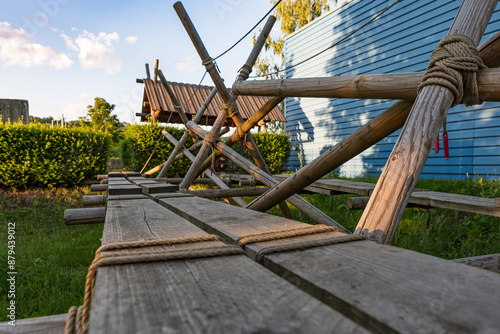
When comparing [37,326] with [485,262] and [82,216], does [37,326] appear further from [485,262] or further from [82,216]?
[485,262]

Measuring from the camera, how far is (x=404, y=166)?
1386 millimetres

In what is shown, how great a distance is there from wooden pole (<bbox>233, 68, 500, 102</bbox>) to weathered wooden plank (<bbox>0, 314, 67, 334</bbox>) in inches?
73.8

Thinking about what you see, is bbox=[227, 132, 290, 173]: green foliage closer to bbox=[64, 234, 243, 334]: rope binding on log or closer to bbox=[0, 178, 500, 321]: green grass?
bbox=[0, 178, 500, 321]: green grass

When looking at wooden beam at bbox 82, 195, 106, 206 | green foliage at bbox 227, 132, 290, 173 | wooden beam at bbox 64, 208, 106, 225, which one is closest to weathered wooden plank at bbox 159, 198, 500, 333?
wooden beam at bbox 64, 208, 106, 225

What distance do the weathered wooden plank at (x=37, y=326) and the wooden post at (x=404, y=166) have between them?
1.12m

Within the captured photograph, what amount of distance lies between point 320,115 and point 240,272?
450 inches

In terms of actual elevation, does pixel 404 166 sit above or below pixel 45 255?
above

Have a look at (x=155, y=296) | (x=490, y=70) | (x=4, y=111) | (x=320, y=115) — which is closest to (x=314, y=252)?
(x=155, y=296)

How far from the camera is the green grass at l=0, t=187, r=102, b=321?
2484mm

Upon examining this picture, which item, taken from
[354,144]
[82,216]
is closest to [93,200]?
[82,216]

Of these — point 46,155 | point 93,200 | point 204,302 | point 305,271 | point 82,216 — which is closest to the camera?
point 204,302

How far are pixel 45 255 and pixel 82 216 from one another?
1.49 meters

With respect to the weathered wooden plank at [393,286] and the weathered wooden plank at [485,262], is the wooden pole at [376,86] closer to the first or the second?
the weathered wooden plank at [485,262]

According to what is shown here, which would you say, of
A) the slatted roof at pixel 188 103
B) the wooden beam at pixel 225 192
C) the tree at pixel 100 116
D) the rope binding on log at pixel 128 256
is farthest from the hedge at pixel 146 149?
the tree at pixel 100 116
